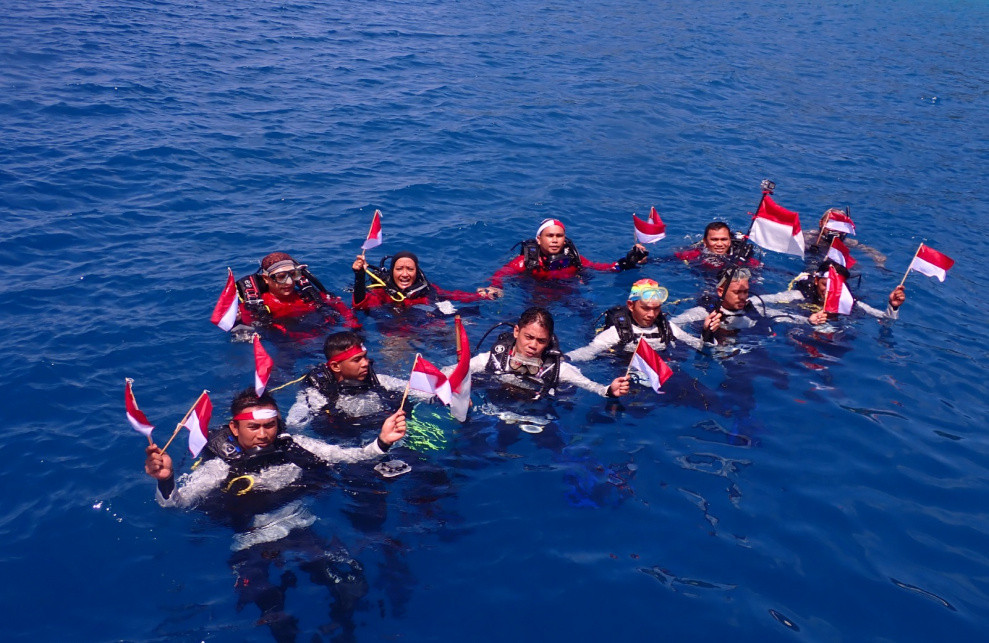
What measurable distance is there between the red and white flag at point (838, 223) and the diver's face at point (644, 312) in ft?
15.1

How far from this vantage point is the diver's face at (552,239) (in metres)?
10.8

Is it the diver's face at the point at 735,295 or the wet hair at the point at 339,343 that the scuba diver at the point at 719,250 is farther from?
the wet hair at the point at 339,343

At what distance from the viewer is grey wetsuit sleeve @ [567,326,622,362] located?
8.65 m

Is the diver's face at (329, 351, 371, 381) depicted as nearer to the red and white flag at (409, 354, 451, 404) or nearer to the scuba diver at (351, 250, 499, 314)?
the red and white flag at (409, 354, 451, 404)

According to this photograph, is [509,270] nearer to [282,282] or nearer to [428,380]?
[282,282]

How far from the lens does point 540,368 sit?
787 cm

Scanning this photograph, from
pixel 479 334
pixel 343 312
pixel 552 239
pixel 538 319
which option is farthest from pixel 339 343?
pixel 552 239

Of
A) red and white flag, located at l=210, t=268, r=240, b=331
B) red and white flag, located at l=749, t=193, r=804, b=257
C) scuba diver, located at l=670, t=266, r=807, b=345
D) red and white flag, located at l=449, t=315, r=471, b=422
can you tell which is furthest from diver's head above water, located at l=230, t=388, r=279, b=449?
red and white flag, located at l=749, t=193, r=804, b=257

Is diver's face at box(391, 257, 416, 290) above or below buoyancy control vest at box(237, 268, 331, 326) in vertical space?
above

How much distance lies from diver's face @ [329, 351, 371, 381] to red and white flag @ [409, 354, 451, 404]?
83cm

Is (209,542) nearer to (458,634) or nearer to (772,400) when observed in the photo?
(458,634)

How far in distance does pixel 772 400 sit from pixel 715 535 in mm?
2542

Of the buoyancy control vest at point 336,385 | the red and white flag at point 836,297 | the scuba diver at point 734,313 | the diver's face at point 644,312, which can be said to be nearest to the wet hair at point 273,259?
the buoyancy control vest at point 336,385

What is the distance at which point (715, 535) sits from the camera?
21.6 feet
